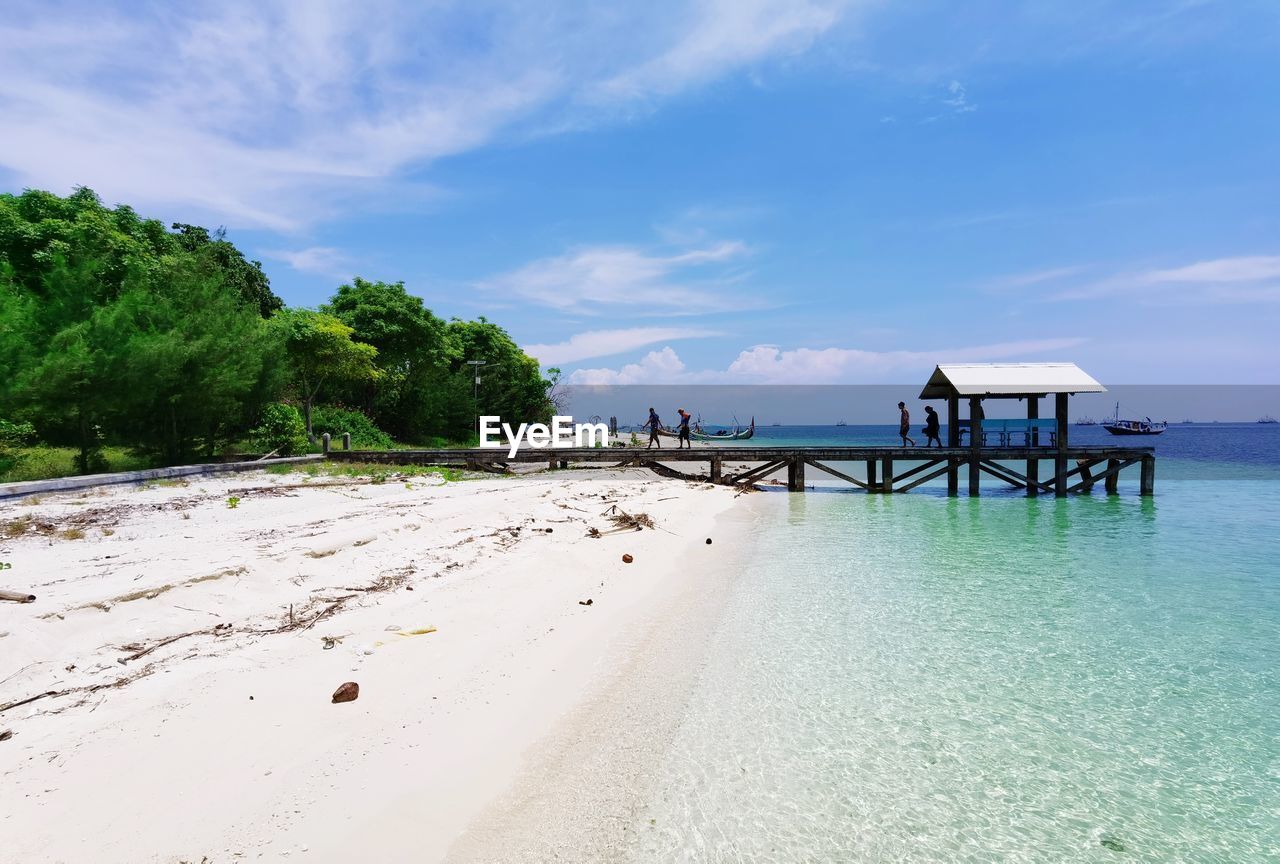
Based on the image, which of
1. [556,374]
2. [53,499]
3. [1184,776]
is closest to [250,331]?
[53,499]

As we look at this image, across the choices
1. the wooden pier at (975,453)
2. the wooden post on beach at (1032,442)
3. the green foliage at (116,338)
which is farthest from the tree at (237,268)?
the wooden post on beach at (1032,442)

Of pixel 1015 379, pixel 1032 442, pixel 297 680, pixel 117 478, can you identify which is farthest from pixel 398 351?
pixel 297 680

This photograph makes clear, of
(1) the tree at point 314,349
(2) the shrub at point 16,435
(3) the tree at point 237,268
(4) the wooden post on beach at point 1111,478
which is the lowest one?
(4) the wooden post on beach at point 1111,478

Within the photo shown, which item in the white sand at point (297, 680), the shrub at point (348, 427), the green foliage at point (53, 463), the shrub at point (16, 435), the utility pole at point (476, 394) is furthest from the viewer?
the utility pole at point (476, 394)

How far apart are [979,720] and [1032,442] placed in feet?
71.1

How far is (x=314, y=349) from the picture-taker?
2666cm

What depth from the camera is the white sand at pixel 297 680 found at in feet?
10.9

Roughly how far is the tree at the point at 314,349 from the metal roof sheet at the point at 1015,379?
2489 centimetres

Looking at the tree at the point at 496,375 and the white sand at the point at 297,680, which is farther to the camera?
the tree at the point at 496,375

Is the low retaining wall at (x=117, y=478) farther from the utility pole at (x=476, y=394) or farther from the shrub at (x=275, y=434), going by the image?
the utility pole at (x=476, y=394)

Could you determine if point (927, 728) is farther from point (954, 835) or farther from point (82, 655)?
point (82, 655)

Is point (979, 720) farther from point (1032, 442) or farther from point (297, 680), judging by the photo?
point (1032, 442)

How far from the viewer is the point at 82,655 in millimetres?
4895

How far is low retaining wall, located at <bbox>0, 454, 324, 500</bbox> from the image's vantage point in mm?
13422
